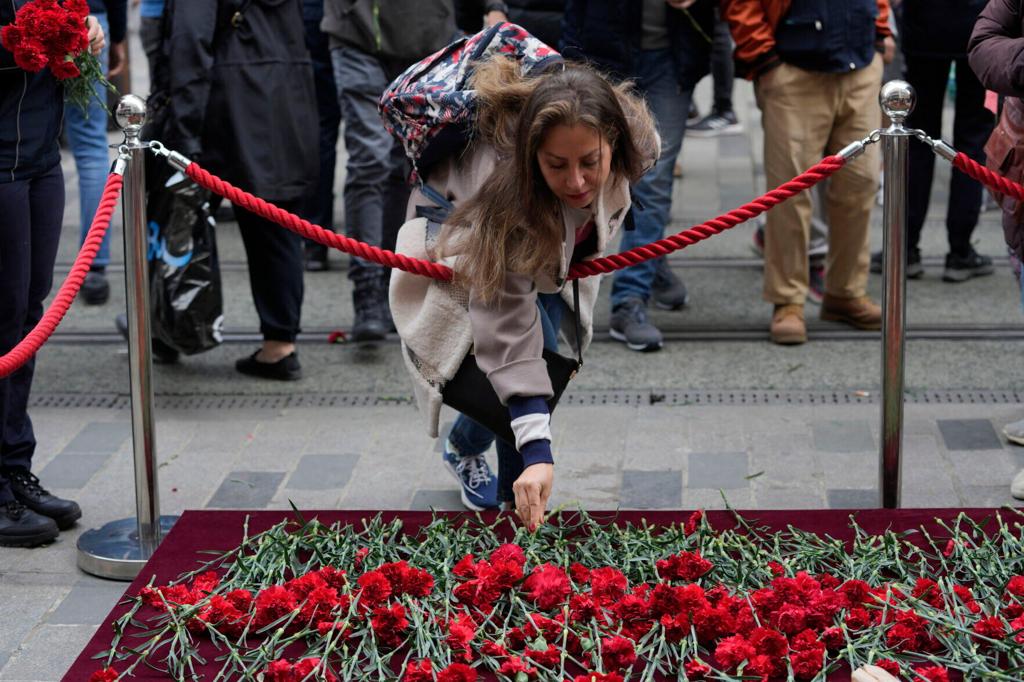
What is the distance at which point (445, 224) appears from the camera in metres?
3.53

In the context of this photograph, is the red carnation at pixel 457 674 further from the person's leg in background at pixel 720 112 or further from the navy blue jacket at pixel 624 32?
the person's leg in background at pixel 720 112

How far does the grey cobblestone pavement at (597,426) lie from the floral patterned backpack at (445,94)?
123cm

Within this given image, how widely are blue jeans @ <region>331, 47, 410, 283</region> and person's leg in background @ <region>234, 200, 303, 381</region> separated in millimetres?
330

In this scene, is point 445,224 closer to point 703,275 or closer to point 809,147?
point 809,147

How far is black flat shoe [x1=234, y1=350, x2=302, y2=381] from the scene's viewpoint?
552 centimetres

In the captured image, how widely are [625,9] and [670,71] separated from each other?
319mm

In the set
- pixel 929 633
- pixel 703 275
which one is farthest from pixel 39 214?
pixel 703 275

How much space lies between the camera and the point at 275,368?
5531 mm

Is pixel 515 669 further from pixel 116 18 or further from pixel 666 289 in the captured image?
pixel 666 289

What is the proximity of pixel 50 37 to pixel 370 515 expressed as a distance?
1.49 m

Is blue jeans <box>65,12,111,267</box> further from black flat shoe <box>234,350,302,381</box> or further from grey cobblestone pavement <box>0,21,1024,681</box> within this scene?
black flat shoe <box>234,350,302,381</box>

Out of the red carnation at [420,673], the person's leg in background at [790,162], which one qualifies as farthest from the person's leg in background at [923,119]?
the red carnation at [420,673]

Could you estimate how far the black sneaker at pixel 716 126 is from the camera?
31.6 ft

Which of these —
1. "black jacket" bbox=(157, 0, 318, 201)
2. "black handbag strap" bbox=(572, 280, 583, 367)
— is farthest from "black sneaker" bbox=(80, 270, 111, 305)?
"black handbag strap" bbox=(572, 280, 583, 367)
